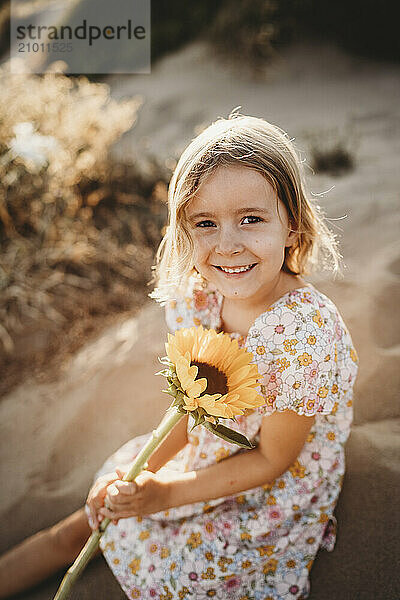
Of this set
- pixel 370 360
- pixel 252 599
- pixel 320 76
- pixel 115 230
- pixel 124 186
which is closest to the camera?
pixel 252 599

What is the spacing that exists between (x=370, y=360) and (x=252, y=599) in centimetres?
88

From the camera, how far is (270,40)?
4.30m

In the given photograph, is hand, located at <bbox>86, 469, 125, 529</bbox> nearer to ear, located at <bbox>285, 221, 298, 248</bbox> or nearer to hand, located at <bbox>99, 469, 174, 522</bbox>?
hand, located at <bbox>99, 469, 174, 522</bbox>

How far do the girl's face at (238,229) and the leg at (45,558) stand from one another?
2.85 feet

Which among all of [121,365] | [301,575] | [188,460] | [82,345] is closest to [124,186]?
[82,345]

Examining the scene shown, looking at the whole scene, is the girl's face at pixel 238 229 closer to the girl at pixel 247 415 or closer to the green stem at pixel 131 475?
the girl at pixel 247 415

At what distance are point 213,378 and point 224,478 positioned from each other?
0.37 meters

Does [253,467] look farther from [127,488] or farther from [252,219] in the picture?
[252,219]

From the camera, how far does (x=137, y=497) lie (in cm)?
125

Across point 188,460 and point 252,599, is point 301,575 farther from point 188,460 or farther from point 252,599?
point 188,460

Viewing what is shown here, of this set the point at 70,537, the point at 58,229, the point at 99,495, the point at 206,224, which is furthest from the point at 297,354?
the point at 58,229

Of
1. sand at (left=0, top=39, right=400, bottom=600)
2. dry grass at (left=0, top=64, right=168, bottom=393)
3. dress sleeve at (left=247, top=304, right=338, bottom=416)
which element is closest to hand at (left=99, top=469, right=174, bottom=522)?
dress sleeve at (left=247, top=304, right=338, bottom=416)

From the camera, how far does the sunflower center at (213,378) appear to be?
41.3 inches

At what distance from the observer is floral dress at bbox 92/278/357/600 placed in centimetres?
132
